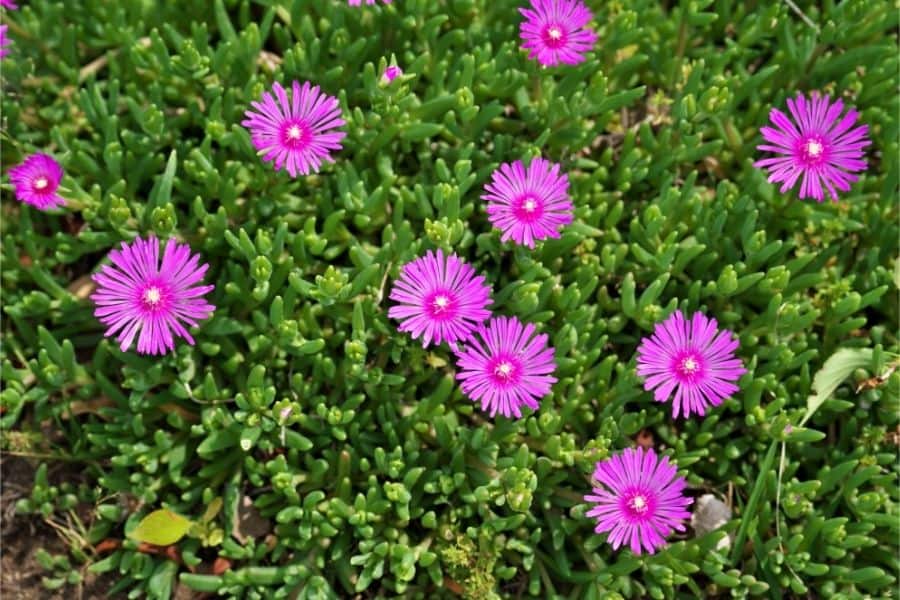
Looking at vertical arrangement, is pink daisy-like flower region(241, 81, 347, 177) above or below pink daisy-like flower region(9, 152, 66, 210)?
above

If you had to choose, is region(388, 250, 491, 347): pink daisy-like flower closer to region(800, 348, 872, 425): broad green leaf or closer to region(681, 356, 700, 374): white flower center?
region(681, 356, 700, 374): white flower center

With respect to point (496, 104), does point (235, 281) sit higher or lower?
lower

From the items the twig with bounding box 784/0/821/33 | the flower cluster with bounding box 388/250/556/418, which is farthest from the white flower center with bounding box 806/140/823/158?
Answer: the flower cluster with bounding box 388/250/556/418

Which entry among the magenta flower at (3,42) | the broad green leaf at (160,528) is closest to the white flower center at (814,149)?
the broad green leaf at (160,528)

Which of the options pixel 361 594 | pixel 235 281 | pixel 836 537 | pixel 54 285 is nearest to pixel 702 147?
pixel 836 537

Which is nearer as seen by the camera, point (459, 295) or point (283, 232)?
point (459, 295)

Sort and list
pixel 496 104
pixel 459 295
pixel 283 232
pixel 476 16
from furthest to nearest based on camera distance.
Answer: pixel 476 16 < pixel 496 104 < pixel 283 232 < pixel 459 295

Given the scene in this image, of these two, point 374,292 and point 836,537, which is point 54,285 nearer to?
point 374,292

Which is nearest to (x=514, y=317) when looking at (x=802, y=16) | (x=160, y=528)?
(x=160, y=528)
